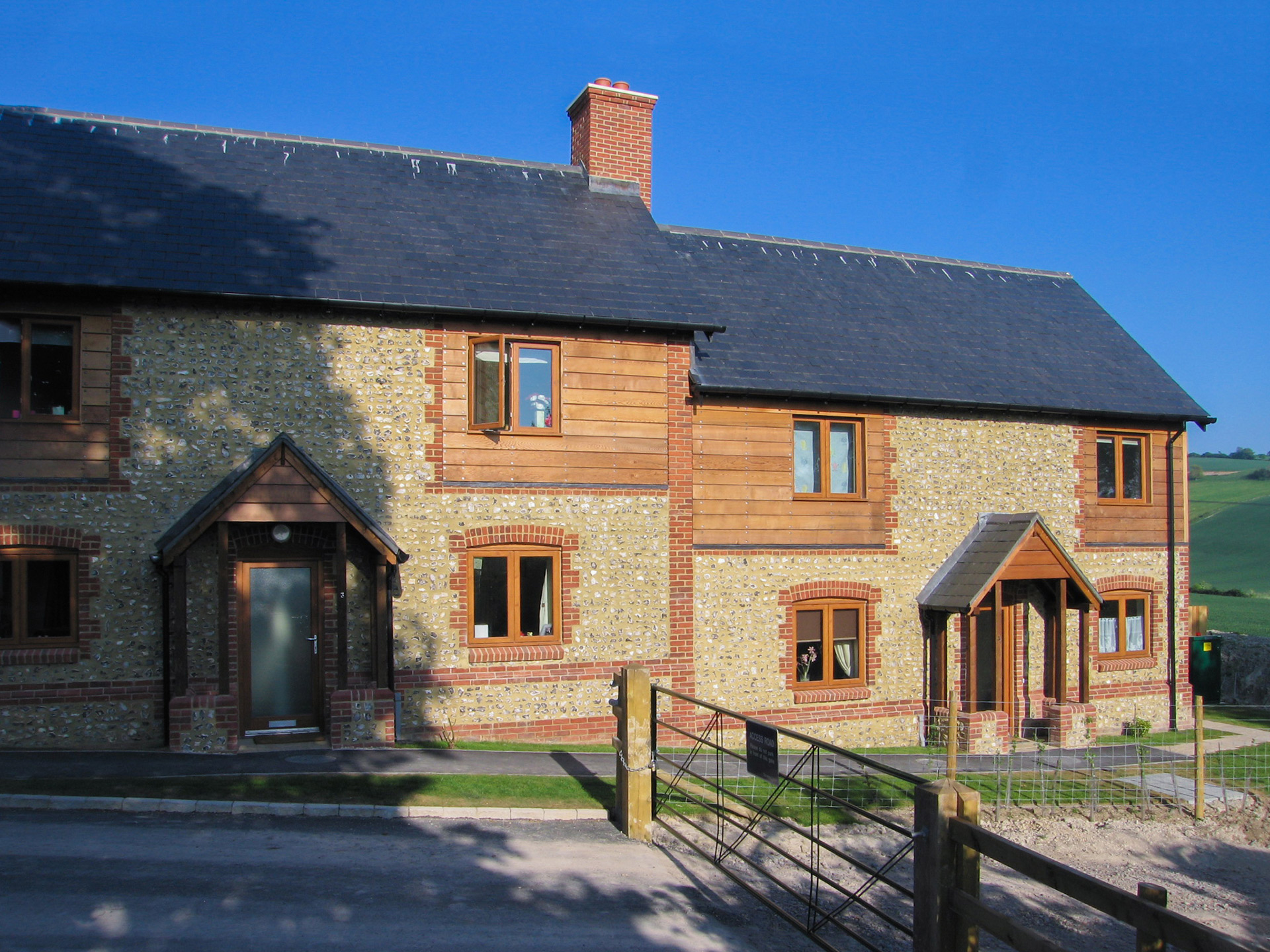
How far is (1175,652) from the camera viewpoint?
60.8 feet

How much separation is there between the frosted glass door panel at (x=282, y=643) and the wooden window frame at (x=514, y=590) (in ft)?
6.96

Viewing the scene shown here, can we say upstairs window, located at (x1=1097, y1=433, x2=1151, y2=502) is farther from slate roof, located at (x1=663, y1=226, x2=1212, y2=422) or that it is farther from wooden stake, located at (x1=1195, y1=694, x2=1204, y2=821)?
wooden stake, located at (x1=1195, y1=694, x2=1204, y2=821)

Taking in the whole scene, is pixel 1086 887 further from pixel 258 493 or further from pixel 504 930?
pixel 258 493

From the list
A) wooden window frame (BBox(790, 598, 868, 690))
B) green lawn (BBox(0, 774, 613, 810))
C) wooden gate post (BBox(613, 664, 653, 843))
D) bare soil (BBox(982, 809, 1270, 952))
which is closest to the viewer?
wooden gate post (BBox(613, 664, 653, 843))

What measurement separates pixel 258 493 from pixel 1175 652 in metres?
16.7

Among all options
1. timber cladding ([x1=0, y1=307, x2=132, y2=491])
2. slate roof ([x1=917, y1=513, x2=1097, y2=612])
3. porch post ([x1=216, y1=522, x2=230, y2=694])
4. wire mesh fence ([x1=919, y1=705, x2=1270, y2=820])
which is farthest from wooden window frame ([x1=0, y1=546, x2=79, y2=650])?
slate roof ([x1=917, y1=513, x2=1097, y2=612])

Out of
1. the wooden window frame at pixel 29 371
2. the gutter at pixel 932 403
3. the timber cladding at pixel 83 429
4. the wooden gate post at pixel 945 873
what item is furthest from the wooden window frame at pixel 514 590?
the wooden gate post at pixel 945 873

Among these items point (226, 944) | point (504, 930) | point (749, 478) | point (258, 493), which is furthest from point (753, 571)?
point (226, 944)

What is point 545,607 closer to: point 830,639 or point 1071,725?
point 830,639

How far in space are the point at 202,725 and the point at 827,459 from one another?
999 centimetres

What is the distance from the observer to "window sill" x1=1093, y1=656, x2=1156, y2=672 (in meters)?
17.8

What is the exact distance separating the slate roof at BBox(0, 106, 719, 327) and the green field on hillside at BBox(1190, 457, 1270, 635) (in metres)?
18.8

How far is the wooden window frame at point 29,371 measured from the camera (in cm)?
1184

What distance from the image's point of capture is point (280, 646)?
1267 centimetres
